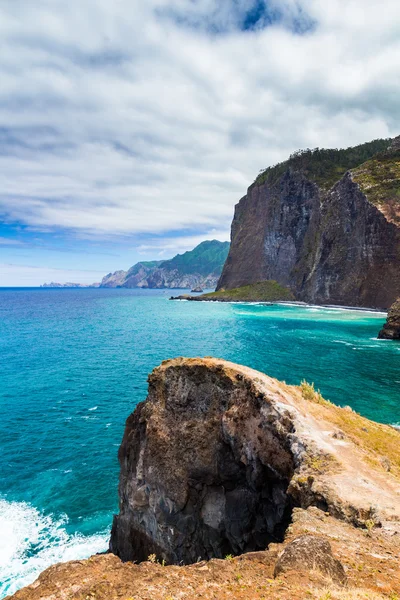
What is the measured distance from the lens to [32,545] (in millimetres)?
20359

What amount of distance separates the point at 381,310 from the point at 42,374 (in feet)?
390

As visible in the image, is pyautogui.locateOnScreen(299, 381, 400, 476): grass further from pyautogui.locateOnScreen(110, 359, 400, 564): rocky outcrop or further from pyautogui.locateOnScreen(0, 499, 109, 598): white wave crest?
pyautogui.locateOnScreen(0, 499, 109, 598): white wave crest

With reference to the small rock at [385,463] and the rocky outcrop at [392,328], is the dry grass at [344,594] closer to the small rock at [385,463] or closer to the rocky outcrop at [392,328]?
the small rock at [385,463]

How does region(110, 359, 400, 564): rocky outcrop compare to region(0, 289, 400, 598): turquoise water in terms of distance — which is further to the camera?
region(0, 289, 400, 598): turquoise water

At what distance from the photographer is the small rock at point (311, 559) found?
759cm

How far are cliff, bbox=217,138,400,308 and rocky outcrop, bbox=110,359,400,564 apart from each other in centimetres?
12090

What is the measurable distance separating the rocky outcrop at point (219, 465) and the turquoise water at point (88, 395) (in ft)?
16.9

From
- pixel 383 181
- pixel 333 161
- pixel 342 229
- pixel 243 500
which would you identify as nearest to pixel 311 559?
pixel 243 500

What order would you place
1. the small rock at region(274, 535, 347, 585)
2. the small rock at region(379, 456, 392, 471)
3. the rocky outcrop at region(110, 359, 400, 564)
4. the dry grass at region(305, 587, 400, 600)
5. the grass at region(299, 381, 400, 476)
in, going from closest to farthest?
the dry grass at region(305, 587, 400, 600) → the small rock at region(274, 535, 347, 585) → the rocky outcrop at region(110, 359, 400, 564) → the small rock at region(379, 456, 392, 471) → the grass at region(299, 381, 400, 476)

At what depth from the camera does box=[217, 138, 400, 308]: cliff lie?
124438mm

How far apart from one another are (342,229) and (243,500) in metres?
149

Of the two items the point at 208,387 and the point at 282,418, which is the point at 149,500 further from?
the point at 282,418

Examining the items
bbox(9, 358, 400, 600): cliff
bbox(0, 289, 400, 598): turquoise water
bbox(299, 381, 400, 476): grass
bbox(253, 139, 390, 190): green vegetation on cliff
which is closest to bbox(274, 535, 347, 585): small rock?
bbox(9, 358, 400, 600): cliff

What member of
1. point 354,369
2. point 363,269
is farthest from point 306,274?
point 354,369
